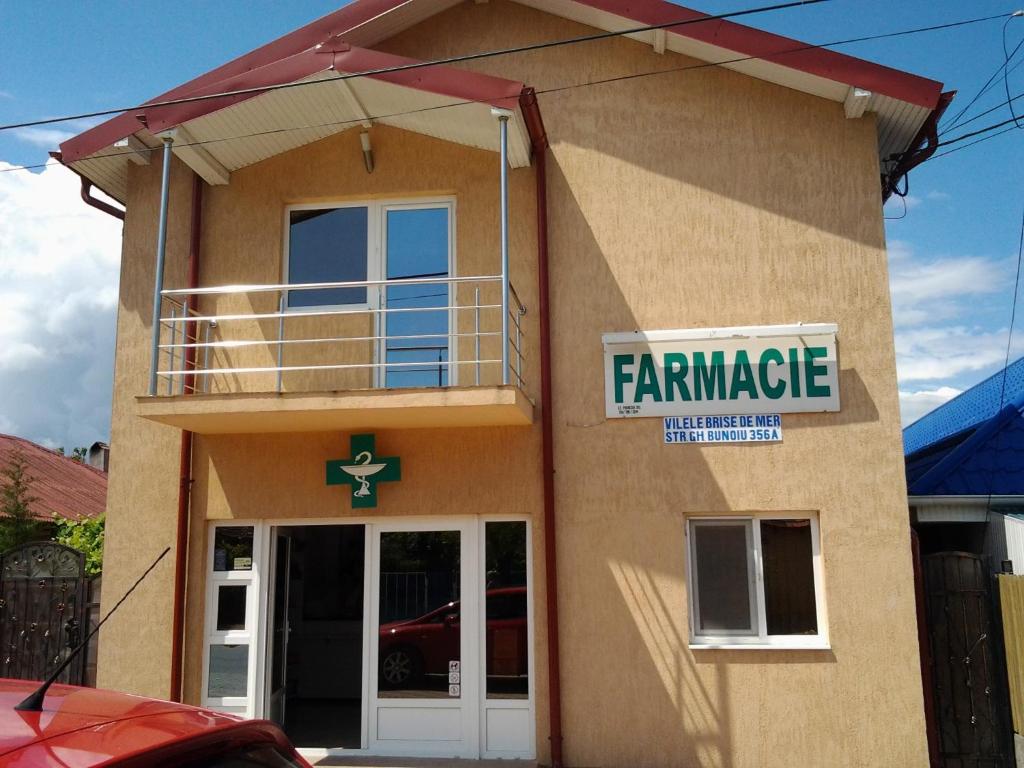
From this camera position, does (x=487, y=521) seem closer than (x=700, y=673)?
No

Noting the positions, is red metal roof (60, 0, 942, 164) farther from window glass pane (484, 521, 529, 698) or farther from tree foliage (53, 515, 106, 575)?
tree foliage (53, 515, 106, 575)

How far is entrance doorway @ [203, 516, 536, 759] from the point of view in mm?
8555

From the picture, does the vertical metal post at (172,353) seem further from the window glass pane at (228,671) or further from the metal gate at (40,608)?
the window glass pane at (228,671)

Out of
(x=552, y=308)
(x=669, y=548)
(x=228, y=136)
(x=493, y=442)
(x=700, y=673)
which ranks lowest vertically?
(x=700, y=673)

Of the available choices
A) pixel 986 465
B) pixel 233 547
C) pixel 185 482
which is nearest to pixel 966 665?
pixel 986 465

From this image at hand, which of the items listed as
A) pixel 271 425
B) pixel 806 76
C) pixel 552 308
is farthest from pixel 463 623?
pixel 806 76

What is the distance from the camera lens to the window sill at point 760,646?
8.12 meters

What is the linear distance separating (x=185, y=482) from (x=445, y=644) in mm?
3087

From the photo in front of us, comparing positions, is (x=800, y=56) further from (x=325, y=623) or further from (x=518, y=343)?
(x=325, y=623)

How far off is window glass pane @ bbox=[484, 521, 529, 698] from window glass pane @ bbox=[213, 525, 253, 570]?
8.10 ft

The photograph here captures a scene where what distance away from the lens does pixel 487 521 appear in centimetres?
891

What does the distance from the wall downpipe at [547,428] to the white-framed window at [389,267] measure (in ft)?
3.10

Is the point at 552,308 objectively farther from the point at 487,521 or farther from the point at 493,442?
the point at 487,521

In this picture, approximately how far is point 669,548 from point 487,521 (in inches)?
70.6
